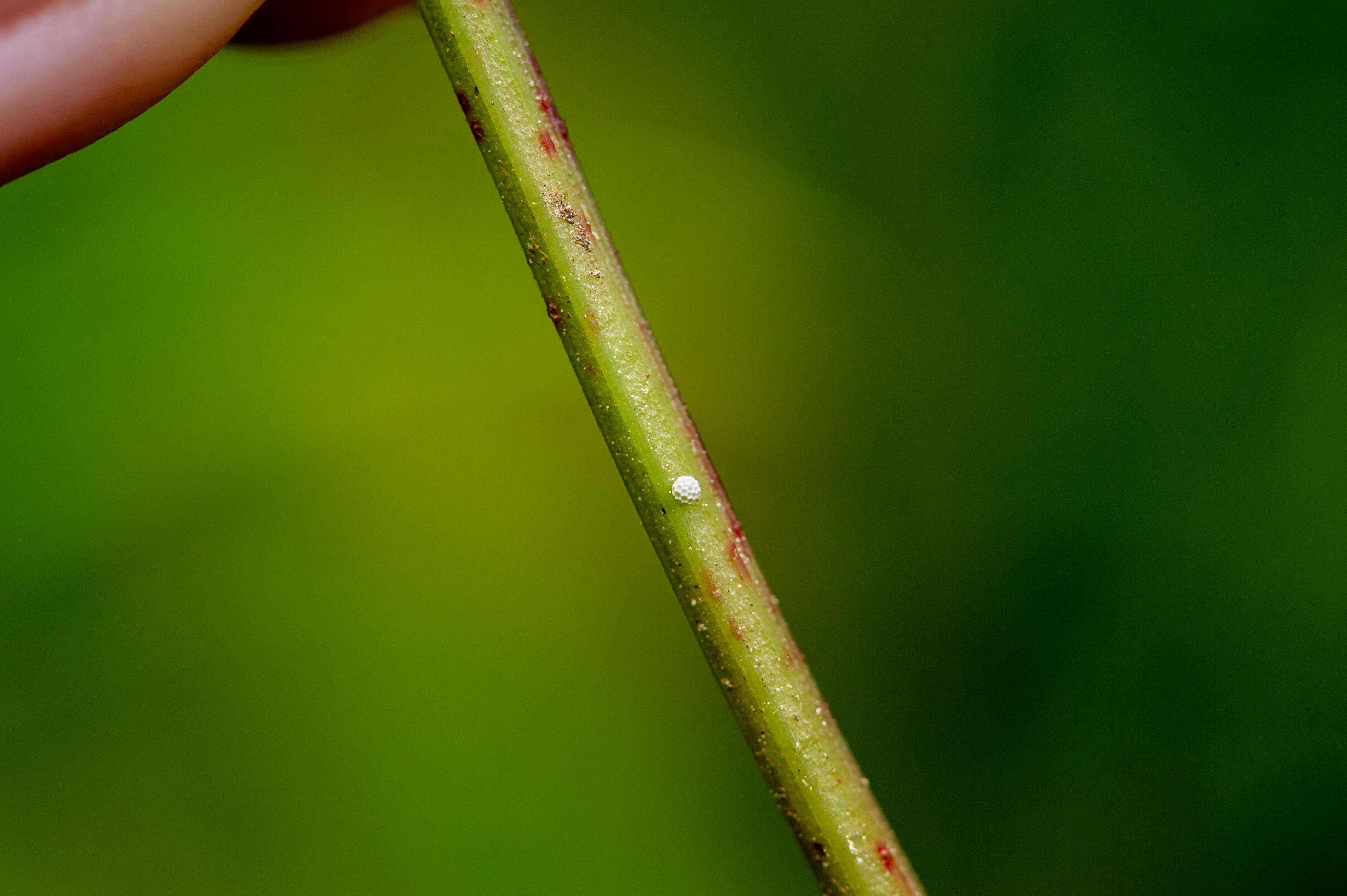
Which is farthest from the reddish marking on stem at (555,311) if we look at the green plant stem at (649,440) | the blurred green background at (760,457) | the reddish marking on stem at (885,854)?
the blurred green background at (760,457)

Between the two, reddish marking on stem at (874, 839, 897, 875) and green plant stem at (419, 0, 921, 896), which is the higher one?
green plant stem at (419, 0, 921, 896)

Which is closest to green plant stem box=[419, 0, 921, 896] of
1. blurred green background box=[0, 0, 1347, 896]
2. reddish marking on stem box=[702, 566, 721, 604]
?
reddish marking on stem box=[702, 566, 721, 604]

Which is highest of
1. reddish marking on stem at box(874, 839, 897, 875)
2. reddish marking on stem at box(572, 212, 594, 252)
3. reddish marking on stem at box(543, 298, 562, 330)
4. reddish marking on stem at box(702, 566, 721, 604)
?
reddish marking on stem at box(572, 212, 594, 252)

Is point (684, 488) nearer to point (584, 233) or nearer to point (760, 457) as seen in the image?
point (584, 233)

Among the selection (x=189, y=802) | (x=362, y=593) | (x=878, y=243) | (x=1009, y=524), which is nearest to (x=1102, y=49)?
(x=878, y=243)

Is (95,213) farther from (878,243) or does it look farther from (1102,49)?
(1102,49)

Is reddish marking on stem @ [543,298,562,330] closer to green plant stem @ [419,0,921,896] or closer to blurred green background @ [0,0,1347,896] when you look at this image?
green plant stem @ [419,0,921,896]

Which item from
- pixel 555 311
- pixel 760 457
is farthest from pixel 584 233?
pixel 760 457
